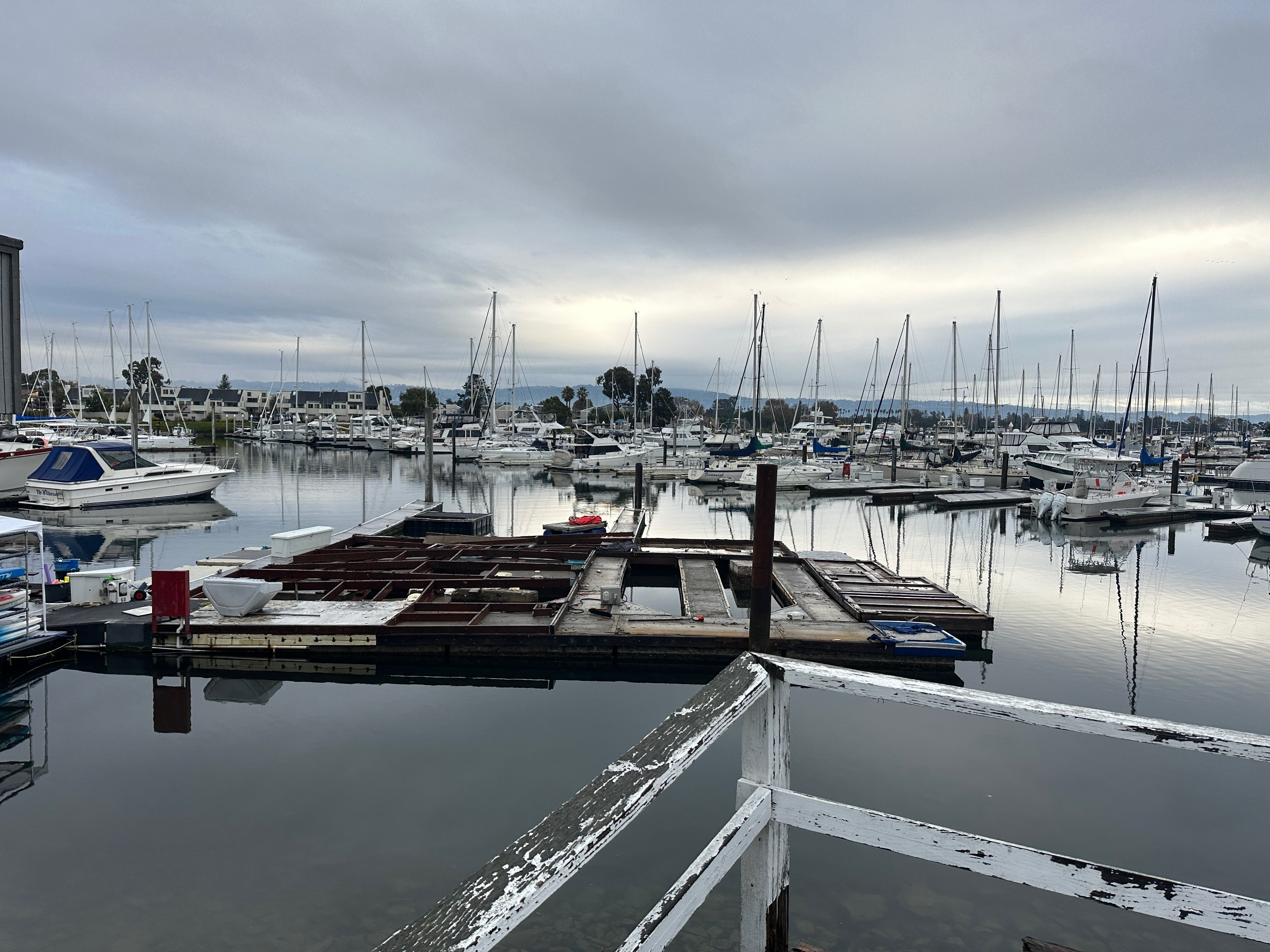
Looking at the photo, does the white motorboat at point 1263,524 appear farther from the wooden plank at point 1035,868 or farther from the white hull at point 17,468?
the white hull at point 17,468

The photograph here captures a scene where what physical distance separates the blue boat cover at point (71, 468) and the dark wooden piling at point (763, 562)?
110ft

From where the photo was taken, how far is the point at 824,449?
205 ft

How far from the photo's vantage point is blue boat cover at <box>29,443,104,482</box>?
33344 mm

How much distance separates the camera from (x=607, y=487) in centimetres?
4919

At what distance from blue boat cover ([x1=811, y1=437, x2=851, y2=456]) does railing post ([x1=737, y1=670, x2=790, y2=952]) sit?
5880cm

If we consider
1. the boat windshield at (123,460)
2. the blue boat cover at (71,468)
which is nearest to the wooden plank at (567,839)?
the blue boat cover at (71,468)

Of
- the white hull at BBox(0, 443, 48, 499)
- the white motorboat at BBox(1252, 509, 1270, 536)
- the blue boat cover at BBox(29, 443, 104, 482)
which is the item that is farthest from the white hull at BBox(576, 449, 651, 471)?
the white motorboat at BBox(1252, 509, 1270, 536)

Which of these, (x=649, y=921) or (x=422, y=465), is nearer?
(x=649, y=921)

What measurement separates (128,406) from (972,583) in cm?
13029

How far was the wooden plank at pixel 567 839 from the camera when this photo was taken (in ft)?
4.06

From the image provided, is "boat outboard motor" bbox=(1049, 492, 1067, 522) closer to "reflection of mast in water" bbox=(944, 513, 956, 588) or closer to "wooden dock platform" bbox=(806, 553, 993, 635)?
"reflection of mast in water" bbox=(944, 513, 956, 588)

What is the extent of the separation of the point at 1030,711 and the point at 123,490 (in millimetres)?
40315

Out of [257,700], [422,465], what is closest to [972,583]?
[257,700]

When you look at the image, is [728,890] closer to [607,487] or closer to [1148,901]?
[1148,901]
